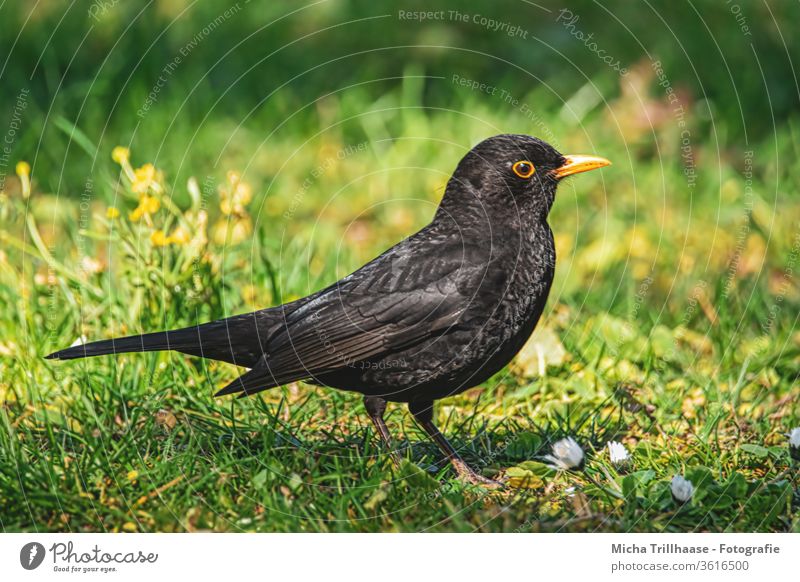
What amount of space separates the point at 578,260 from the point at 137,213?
302cm

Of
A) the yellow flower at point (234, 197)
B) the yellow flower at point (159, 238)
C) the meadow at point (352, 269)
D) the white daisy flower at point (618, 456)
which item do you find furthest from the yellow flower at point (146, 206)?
the white daisy flower at point (618, 456)

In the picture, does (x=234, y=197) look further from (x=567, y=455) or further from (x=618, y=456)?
(x=618, y=456)

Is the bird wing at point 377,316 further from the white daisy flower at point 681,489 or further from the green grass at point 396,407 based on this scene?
the white daisy flower at point 681,489

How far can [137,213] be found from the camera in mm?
5383

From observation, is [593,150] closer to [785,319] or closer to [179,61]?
[785,319]

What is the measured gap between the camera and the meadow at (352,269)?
13.7ft

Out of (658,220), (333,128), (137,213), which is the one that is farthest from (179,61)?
(658,220)

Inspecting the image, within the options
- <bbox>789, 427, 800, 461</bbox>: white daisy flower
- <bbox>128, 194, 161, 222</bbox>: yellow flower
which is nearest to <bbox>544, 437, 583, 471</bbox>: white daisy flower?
<bbox>789, 427, 800, 461</bbox>: white daisy flower

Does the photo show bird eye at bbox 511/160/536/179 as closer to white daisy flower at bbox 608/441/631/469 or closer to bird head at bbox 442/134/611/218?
bird head at bbox 442/134/611/218

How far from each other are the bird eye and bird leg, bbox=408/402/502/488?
1.13 meters
